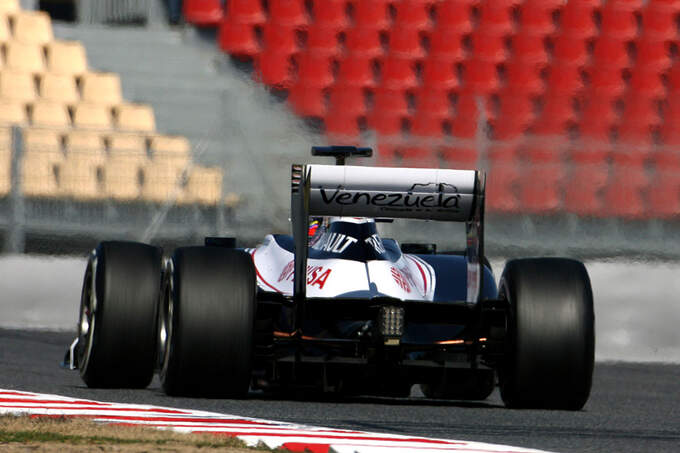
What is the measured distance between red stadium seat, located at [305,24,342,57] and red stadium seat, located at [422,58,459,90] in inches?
36.3

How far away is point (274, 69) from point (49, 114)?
7.73 feet

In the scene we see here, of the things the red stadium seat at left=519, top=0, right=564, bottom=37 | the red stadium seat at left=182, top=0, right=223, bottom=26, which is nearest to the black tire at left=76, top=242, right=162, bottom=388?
the red stadium seat at left=182, top=0, right=223, bottom=26

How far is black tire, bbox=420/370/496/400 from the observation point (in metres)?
7.05

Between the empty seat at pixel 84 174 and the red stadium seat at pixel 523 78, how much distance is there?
16.6ft

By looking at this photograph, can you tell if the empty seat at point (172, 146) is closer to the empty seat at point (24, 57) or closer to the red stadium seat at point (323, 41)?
the empty seat at point (24, 57)

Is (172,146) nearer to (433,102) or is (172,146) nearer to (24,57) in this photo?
(24,57)

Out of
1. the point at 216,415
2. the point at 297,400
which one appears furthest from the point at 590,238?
the point at 216,415

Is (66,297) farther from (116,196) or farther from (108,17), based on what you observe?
(108,17)

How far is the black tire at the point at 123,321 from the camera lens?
7.09m

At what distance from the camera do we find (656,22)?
1622cm

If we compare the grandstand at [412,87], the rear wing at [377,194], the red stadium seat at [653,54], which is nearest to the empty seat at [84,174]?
the grandstand at [412,87]

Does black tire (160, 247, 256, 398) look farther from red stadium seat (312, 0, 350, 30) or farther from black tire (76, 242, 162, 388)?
red stadium seat (312, 0, 350, 30)

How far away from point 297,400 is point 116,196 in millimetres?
5162

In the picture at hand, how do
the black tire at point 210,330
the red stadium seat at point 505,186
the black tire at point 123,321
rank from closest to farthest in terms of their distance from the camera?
the black tire at point 210,330 < the black tire at point 123,321 < the red stadium seat at point 505,186
